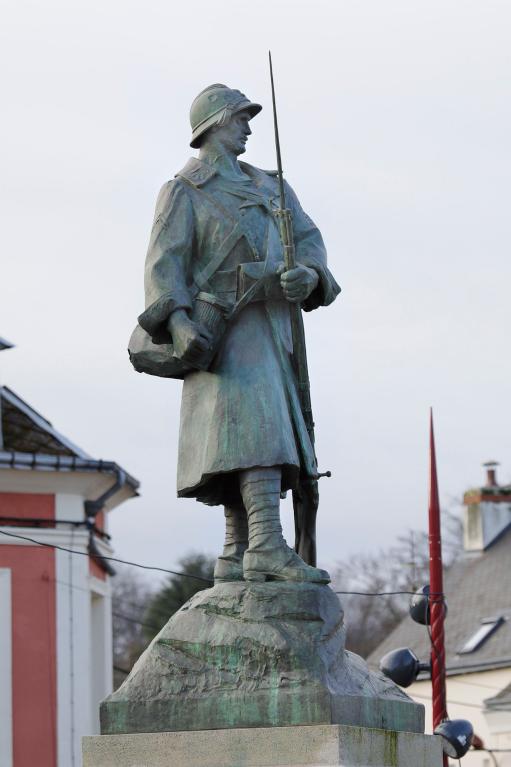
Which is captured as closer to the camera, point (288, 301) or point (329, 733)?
point (329, 733)

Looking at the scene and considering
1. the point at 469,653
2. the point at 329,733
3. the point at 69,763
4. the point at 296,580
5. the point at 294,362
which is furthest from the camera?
the point at 469,653

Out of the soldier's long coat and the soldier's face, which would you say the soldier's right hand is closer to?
the soldier's long coat

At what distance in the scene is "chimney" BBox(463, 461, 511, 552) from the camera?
47812 millimetres

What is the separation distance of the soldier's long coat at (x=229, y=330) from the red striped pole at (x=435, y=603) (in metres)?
6.29

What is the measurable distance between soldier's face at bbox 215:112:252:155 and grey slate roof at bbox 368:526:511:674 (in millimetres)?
31234

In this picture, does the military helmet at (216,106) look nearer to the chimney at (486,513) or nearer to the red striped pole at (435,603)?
the red striped pole at (435,603)

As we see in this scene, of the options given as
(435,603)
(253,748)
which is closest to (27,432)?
(435,603)

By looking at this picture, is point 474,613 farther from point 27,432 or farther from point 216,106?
point 216,106

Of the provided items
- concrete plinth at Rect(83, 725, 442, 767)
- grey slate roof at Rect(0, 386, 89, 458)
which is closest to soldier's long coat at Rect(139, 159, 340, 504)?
concrete plinth at Rect(83, 725, 442, 767)

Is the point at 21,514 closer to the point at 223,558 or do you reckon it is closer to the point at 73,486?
the point at 73,486

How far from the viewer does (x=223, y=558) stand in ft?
34.3

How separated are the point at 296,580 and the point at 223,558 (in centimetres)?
59

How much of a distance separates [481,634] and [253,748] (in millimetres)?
34235

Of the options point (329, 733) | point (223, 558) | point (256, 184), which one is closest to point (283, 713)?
point (329, 733)
